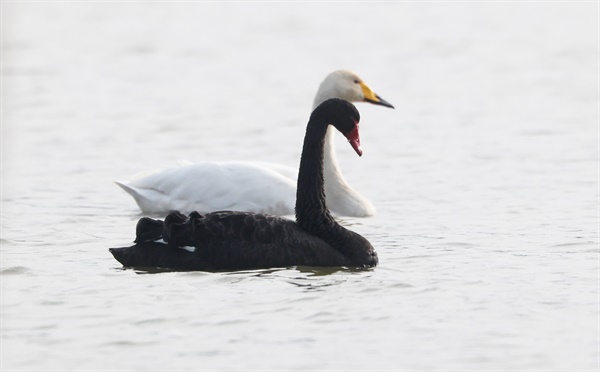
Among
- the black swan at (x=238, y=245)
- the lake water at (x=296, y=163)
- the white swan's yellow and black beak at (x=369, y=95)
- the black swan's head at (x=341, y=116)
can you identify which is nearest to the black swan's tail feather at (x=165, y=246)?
the black swan at (x=238, y=245)

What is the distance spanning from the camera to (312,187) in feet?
30.3

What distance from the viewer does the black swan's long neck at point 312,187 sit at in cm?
916

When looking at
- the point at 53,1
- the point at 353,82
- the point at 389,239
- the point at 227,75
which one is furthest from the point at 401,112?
the point at 53,1

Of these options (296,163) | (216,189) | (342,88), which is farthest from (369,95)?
(296,163)

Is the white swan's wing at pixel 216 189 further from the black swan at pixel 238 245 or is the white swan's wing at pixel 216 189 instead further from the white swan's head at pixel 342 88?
the black swan at pixel 238 245

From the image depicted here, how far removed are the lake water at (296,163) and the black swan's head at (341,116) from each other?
35.1 inches

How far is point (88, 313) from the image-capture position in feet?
25.6

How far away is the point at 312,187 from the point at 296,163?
191 inches

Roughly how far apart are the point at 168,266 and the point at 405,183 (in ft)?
14.3

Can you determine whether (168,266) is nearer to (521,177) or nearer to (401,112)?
(521,177)

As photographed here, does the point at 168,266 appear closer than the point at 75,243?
Yes

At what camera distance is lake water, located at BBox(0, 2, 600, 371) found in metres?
7.30

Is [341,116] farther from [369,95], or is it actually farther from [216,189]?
[369,95]

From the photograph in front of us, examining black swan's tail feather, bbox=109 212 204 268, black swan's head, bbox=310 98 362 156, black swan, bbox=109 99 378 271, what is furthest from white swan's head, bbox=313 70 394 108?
black swan's tail feather, bbox=109 212 204 268
